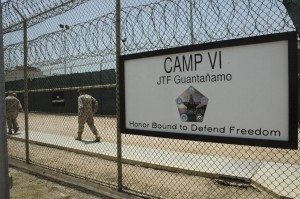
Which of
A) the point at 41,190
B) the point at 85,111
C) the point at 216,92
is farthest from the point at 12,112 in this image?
the point at 216,92

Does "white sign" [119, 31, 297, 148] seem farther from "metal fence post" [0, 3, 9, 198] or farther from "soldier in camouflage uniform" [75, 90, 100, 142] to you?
"soldier in camouflage uniform" [75, 90, 100, 142]

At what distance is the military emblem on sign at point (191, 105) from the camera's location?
3811 mm

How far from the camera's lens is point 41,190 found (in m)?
5.19

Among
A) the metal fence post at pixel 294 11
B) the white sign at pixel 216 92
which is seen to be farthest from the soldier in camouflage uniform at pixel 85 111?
the metal fence post at pixel 294 11

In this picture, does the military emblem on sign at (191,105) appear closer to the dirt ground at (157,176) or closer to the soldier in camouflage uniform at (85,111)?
the dirt ground at (157,176)

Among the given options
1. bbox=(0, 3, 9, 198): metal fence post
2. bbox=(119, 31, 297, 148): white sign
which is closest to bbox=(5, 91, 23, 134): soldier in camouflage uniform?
bbox=(119, 31, 297, 148): white sign

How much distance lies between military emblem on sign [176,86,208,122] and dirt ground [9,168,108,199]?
1.74 metres

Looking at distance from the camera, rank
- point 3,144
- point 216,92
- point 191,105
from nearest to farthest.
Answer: point 3,144, point 216,92, point 191,105

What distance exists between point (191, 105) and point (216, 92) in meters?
0.36

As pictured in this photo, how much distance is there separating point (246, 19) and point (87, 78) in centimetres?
2060

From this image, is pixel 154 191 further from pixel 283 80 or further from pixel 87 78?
pixel 87 78

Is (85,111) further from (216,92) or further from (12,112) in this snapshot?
(216,92)

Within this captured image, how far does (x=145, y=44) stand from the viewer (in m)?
4.73

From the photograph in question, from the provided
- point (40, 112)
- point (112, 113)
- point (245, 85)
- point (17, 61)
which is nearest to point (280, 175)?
point (245, 85)
